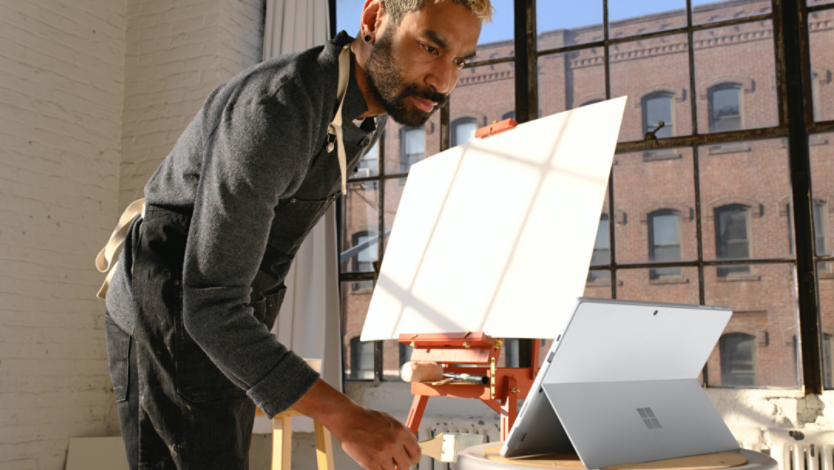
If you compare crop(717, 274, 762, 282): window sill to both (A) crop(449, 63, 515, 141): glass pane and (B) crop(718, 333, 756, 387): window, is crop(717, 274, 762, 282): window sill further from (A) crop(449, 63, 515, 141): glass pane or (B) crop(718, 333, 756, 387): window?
(A) crop(449, 63, 515, 141): glass pane

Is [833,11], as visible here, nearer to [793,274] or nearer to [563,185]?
[793,274]

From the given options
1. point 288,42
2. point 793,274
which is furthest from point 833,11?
point 288,42

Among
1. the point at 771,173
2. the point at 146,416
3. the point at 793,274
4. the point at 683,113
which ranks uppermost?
the point at 683,113

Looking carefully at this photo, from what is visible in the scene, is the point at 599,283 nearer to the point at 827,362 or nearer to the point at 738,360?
the point at 738,360

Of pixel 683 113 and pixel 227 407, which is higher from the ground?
pixel 683 113

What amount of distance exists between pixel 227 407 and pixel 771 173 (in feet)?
7.72

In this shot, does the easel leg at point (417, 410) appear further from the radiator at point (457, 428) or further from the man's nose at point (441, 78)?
the man's nose at point (441, 78)

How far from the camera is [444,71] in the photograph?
1.11 meters

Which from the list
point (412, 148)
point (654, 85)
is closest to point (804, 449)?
point (654, 85)

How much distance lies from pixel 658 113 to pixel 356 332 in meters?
1.63

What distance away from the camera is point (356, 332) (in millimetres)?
3219

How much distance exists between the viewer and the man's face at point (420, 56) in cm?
108

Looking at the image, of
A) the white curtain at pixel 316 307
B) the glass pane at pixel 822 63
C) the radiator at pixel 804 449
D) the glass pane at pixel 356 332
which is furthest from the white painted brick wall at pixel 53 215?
the glass pane at pixel 822 63

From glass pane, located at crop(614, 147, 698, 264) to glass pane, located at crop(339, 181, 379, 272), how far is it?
1122 mm
